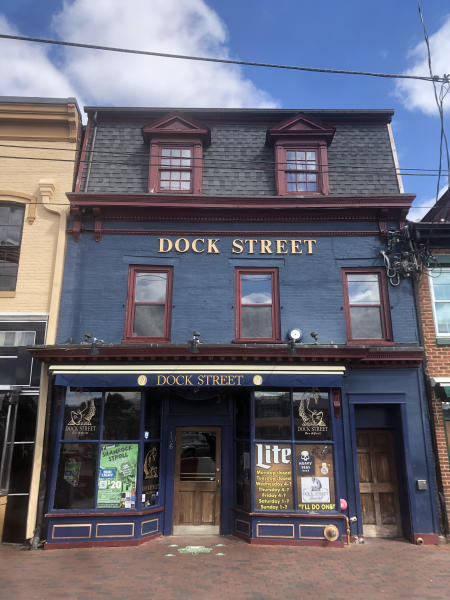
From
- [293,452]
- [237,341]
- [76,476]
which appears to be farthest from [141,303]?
[293,452]

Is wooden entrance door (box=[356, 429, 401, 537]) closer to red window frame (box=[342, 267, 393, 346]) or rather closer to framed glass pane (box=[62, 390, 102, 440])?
red window frame (box=[342, 267, 393, 346])

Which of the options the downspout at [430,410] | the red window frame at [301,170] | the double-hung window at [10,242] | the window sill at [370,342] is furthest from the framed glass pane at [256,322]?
the double-hung window at [10,242]

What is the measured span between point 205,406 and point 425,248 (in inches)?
273

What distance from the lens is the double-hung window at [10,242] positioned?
1116 cm

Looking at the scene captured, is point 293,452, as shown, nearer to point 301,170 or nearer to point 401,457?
point 401,457

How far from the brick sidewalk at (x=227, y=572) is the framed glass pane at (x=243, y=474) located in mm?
846

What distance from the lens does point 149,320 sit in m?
10.9

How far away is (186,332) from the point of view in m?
10.7

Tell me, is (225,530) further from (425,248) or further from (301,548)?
(425,248)

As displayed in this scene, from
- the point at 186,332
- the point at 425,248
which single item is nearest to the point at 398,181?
the point at 425,248

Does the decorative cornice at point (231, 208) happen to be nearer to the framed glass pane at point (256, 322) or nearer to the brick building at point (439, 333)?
the brick building at point (439, 333)

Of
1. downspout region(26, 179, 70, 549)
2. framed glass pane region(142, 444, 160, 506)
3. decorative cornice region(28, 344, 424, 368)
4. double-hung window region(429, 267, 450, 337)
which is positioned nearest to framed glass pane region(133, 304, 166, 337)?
decorative cornice region(28, 344, 424, 368)

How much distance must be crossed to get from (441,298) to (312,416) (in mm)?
4623

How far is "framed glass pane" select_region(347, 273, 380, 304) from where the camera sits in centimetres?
1120
